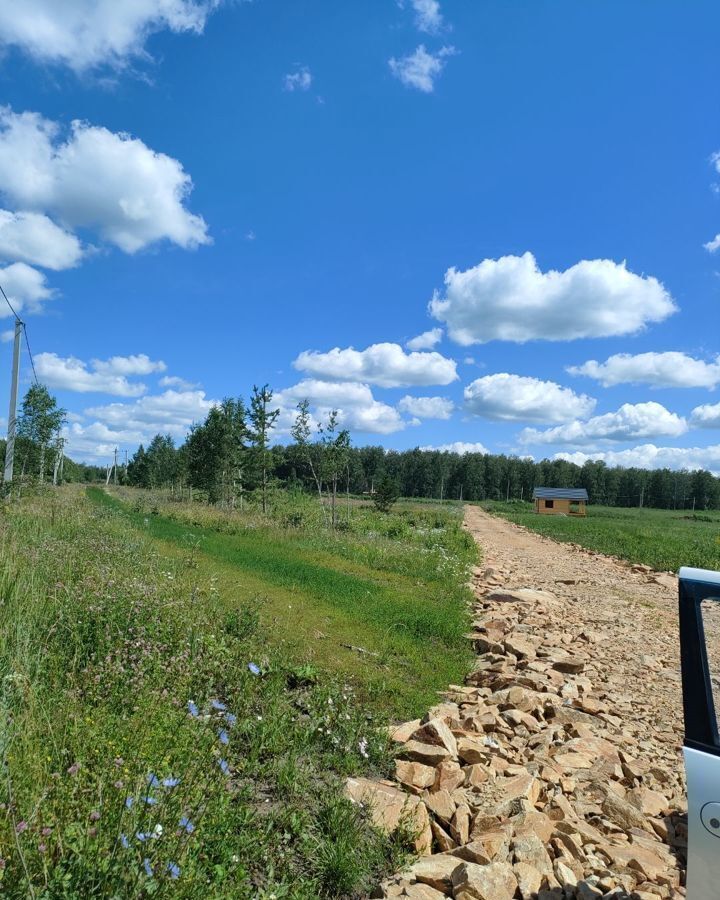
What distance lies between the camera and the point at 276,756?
12.7ft

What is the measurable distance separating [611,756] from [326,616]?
4222 mm

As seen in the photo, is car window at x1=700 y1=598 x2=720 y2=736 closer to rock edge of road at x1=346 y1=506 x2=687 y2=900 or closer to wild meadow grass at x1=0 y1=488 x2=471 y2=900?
rock edge of road at x1=346 y1=506 x2=687 y2=900

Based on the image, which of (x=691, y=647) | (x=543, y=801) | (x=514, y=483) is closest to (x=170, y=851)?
(x=691, y=647)

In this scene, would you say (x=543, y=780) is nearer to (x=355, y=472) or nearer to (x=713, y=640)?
(x=713, y=640)

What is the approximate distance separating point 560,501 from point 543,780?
72.4 meters

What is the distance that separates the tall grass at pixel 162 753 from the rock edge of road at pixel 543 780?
0.35 meters

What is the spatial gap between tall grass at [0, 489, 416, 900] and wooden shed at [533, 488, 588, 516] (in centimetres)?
7084

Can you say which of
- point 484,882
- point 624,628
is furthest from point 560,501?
point 484,882

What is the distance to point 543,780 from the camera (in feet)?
13.7

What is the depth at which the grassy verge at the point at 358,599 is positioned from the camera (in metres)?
6.07

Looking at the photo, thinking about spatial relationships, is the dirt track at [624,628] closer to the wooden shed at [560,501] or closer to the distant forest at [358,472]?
the distant forest at [358,472]

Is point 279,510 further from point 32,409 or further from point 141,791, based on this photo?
point 141,791

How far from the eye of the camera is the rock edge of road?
312 cm

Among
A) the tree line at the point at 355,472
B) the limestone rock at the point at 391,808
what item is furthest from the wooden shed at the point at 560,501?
the limestone rock at the point at 391,808
